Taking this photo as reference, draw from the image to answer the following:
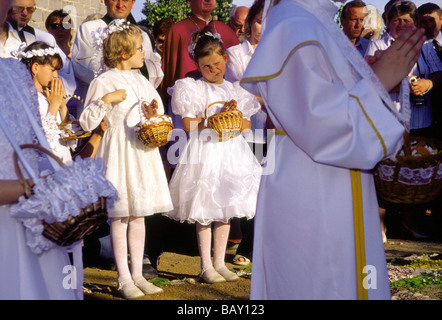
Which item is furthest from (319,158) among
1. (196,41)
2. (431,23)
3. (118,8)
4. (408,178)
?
(431,23)

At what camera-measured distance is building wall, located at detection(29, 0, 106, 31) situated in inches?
387

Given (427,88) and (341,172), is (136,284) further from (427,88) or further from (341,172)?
(427,88)

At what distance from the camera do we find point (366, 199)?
7.35 feet

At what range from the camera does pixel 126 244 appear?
15.9 feet

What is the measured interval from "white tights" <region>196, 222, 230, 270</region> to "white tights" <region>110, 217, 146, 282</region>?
0.60m

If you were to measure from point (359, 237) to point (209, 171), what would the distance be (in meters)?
3.05

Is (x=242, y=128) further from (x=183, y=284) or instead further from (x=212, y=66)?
(x=183, y=284)

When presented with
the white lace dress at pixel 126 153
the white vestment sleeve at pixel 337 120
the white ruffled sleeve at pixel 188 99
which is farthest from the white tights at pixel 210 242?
the white vestment sleeve at pixel 337 120

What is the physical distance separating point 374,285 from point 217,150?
10.2 ft

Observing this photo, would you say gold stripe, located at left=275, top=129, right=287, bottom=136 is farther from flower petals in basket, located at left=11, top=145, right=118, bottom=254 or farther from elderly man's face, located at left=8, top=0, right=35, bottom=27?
elderly man's face, located at left=8, top=0, right=35, bottom=27

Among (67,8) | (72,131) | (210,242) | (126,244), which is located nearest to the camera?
(72,131)

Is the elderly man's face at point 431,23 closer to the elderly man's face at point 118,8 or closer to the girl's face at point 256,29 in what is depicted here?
the girl's face at point 256,29

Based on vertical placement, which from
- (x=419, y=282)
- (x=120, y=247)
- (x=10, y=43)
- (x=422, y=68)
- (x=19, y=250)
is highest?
(x=10, y=43)

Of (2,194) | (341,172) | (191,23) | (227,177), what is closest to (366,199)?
(341,172)
